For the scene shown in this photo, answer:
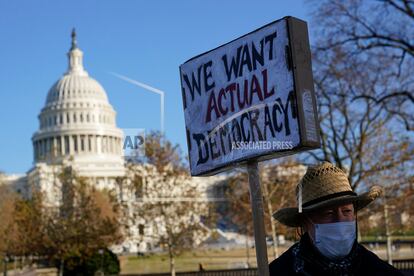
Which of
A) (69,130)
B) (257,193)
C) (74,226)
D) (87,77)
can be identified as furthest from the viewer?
(87,77)

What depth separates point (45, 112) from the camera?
107812 millimetres

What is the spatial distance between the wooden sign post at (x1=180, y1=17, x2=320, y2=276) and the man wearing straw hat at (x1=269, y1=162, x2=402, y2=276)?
0.16 meters

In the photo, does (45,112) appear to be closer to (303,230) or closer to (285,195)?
(285,195)

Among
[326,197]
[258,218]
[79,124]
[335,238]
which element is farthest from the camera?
[79,124]

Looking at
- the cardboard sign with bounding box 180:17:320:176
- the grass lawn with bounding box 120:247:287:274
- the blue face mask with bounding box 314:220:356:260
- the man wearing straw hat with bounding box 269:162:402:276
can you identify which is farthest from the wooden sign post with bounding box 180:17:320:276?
the grass lawn with bounding box 120:247:287:274

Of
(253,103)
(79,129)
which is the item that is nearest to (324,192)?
(253,103)

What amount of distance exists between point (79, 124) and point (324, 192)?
10239cm

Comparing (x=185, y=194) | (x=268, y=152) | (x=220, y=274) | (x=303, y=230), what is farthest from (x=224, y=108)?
(x=185, y=194)

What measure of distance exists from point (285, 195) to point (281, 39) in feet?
88.0

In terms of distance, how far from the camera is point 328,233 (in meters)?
3.17

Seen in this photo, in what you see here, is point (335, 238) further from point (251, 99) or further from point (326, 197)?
point (251, 99)

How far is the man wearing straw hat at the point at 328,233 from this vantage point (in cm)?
316

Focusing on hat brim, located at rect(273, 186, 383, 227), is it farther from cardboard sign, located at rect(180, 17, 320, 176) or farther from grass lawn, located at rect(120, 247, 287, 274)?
grass lawn, located at rect(120, 247, 287, 274)

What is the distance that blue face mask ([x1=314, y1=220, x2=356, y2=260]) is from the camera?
3.13 m
